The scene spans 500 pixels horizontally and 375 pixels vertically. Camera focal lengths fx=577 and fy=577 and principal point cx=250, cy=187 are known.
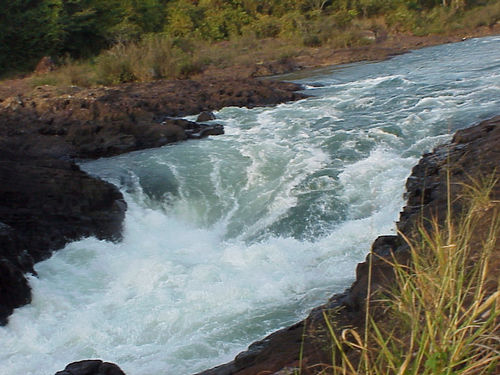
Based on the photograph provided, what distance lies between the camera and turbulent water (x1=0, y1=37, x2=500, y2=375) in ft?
19.0

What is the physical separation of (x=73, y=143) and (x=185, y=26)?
20.9m

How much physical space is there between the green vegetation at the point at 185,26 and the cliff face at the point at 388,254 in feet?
47.8

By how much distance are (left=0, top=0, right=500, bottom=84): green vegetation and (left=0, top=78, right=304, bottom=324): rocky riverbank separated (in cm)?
433

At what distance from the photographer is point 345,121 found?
Answer: 481 inches

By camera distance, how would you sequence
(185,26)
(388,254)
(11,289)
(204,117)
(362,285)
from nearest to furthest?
1. (362,285)
2. (388,254)
3. (11,289)
4. (204,117)
5. (185,26)

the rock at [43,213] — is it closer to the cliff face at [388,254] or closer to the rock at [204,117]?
the cliff face at [388,254]

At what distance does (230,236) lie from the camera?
27.3ft

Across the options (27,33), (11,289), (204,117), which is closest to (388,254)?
(11,289)

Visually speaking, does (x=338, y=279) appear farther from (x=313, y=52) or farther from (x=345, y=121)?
(x=313, y=52)

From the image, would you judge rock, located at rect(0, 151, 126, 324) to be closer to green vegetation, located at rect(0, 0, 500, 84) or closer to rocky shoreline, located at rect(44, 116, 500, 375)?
rocky shoreline, located at rect(44, 116, 500, 375)

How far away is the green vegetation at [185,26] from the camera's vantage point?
2219 cm

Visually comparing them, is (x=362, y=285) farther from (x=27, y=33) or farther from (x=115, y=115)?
(x=27, y=33)

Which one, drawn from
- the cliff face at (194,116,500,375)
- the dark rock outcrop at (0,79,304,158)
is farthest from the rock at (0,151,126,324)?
the cliff face at (194,116,500,375)

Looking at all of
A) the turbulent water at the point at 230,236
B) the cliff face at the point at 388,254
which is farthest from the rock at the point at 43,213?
the cliff face at the point at 388,254
